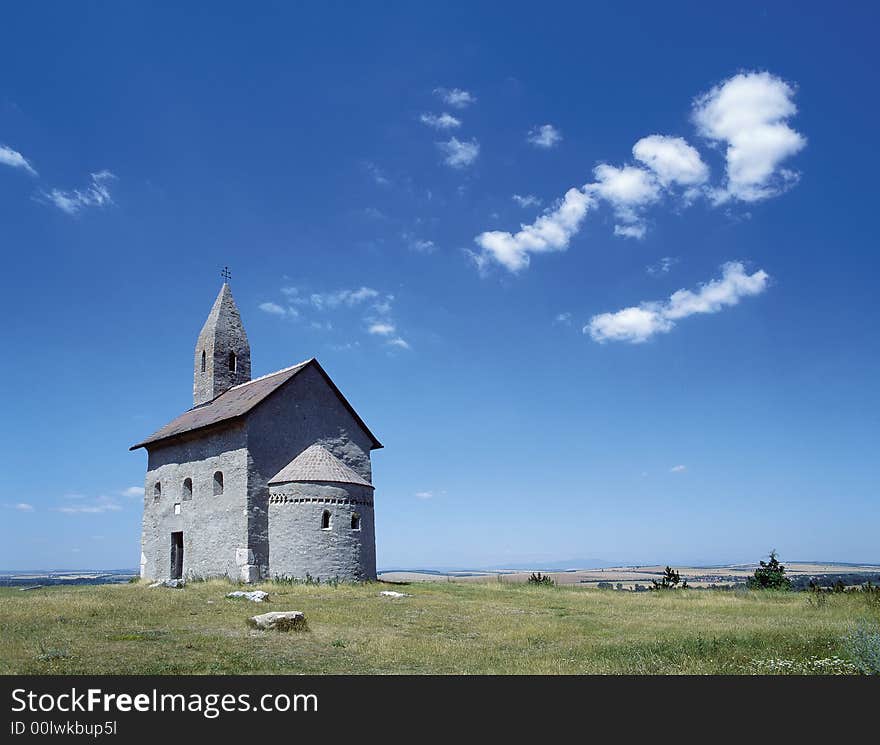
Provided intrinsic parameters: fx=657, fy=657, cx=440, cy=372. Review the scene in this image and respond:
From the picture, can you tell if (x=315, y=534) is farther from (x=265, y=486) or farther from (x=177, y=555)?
(x=177, y=555)

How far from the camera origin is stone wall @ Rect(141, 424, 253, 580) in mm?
30141

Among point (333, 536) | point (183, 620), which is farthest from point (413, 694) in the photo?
point (333, 536)

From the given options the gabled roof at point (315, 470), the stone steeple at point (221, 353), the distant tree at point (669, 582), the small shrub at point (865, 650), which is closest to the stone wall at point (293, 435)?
the gabled roof at point (315, 470)

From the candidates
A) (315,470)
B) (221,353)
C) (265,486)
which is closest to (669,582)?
(315,470)

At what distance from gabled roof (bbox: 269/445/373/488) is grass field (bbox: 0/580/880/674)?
194 inches

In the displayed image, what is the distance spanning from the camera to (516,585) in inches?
1451

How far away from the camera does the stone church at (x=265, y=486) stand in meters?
29.4

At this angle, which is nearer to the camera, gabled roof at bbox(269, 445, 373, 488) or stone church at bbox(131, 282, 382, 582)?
stone church at bbox(131, 282, 382, 582)

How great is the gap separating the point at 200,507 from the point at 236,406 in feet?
17.8

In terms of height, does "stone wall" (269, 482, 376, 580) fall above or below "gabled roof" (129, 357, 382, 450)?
below

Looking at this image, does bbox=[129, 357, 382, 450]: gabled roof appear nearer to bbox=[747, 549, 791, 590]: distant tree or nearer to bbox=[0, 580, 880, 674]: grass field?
bbox=[0, 580, 880, 674]: grass field

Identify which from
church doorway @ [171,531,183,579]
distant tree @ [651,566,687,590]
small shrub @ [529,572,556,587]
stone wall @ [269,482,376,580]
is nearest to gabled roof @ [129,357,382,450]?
stone wall @ [269,482,376,580]

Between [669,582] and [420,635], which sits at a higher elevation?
[420,635]

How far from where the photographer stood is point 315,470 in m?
30.0
